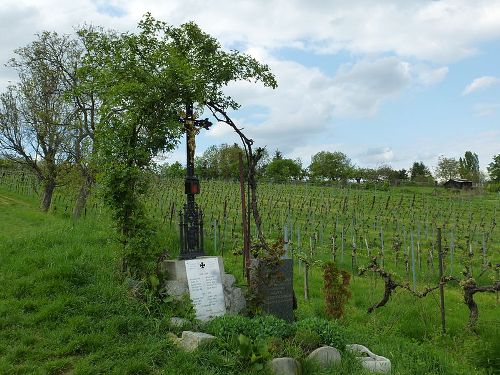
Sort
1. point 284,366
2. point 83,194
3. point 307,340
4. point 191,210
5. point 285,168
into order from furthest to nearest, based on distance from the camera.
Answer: point 285,168 → point 83,194 → point 191,210 → point 307,340 → point 284,366

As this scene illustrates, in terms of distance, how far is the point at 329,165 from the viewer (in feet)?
244

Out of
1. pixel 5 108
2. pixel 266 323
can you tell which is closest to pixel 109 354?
pixel 266 323

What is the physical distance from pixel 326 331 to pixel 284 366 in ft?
3.54

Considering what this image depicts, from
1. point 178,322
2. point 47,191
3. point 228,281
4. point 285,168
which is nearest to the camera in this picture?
point 178,322

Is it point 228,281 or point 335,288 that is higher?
point 228,281

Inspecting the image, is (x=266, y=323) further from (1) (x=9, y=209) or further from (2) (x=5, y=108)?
(2) (x=5, y=108)

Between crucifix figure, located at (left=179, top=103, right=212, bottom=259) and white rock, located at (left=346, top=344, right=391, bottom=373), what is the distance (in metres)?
3.08

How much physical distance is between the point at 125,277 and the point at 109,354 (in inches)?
86.8

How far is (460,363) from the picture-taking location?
7336 mm

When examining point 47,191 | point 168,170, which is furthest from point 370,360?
point 47,191

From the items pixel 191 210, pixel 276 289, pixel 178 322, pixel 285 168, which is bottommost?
pixel 178 322

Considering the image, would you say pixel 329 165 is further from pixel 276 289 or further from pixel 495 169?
pixel 276 289

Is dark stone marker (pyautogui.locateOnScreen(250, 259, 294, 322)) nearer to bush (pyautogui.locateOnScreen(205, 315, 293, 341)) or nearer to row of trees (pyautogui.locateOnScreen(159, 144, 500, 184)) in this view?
bush (pyautogui.locateOnScreen(205, 315, 293, 341))

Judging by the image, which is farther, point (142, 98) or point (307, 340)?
point (142, 98)
